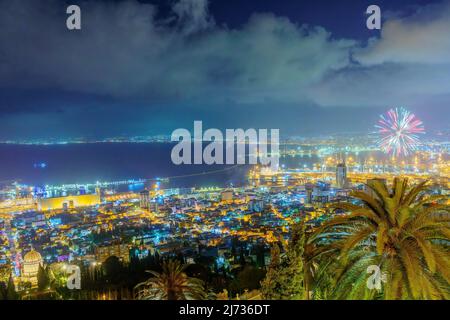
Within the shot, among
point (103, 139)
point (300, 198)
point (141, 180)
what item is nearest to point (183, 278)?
point (300, 198)

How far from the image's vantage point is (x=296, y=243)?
283cm

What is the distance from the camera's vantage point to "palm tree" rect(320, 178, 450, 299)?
2074mm

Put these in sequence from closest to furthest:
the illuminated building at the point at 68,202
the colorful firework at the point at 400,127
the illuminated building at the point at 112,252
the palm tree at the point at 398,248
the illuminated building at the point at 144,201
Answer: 1. the palm tree at the point at 398,248
2. the colorful firework at the point at 400,127
3. the illuminated building at the point at 112,252
4. the illuminated building at the point at 144,201
5. the illuminated building at the point at 68,202

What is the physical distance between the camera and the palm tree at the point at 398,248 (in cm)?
207

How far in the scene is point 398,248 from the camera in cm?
215

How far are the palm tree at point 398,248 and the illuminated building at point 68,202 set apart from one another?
19240 millimetres

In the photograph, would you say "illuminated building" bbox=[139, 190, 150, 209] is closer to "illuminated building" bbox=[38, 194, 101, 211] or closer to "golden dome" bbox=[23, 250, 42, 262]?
"illuminated building" bbox=[38, 194, 101, 211]

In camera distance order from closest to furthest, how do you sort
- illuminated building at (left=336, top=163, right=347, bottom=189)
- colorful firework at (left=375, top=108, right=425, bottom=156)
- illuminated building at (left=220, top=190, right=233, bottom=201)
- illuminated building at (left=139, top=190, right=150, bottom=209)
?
colorful firework at (left=375, top=108, right=425, bottom=156) → illuminated building at (left=336, top=163, right=347, bottom=189) → illuminated building at (left=220, top=190, right=233, bottom=201) → illuminated building at (left=139, top=190, right=150, bottom=209)

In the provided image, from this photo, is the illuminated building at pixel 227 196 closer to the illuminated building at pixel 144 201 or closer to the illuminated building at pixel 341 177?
the illuminated building at pixel 144 201

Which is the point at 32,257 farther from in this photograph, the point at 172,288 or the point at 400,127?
the point at 400,127

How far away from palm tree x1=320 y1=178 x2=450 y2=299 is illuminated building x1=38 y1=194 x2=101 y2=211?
19240mm
